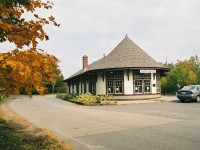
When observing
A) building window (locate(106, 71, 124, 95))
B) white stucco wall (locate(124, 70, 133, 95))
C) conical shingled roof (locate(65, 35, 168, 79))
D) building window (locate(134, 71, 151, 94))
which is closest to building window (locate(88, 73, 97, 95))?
conical shingled roof (locate(65, 35, 168, 79))

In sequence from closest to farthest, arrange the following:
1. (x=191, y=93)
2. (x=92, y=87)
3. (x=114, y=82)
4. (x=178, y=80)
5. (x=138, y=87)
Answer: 1. (x=191, y=93)
2. (x=138, y=87)
3. (x=114, y=82)
4. (x=92, y=87)
5. (x=178, y=80)

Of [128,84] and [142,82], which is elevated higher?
[142,82]

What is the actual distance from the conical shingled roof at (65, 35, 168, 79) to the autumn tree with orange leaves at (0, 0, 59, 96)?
2592 cm

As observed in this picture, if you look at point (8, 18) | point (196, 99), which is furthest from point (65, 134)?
point (196, 99)

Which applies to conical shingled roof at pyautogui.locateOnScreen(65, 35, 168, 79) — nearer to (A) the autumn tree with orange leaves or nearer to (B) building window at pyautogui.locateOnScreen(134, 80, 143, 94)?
(B) building window at pyautogui.locateOnScreen(134, 80, 143, 94)

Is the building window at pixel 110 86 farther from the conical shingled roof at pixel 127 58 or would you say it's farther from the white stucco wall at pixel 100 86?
the conical shingled roof at pixel 127 58

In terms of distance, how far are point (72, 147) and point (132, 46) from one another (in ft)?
94.6

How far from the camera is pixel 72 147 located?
27.1ft

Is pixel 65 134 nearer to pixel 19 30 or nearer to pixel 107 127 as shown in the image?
pixel 107 127

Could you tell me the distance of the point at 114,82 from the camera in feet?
106

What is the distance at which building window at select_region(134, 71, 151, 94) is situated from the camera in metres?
32.0

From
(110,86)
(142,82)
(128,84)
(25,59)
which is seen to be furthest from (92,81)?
(25,59)

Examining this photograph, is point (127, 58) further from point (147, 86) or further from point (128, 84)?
point (147, 86)

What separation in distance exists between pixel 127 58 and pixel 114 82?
3.52 metres
